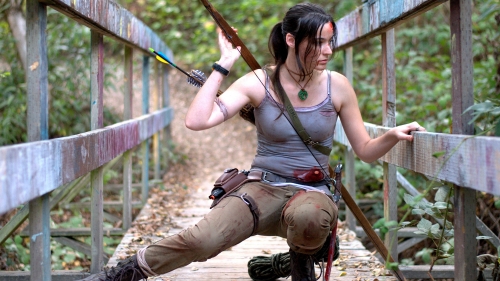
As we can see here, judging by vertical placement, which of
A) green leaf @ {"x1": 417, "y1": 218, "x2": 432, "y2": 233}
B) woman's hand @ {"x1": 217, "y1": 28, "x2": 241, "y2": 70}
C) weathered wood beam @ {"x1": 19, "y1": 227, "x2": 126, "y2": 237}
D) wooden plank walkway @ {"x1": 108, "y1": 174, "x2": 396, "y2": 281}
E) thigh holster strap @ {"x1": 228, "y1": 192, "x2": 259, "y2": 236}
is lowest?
wooden plank walkway @ {"x1": 108, "y1": 174, "x2": 396, "y2": 281}

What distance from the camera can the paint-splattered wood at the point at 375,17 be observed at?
2.78 meters

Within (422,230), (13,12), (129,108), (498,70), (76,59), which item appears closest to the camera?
(422,230)

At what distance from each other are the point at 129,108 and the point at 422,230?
2676 millimetres

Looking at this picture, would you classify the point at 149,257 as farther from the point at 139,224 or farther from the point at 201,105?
the point at 139,224

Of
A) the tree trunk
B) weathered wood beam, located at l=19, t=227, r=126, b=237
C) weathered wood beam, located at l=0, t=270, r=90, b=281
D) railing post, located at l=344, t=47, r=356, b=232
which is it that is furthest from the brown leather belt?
the tree trunk

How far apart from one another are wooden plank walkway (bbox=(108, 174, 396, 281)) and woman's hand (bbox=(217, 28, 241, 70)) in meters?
1.29

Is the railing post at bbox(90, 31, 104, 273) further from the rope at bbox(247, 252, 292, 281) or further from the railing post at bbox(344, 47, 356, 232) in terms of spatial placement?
the railing post at bbox(344, 47, 356, 232)

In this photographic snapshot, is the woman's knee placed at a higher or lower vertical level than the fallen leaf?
lower

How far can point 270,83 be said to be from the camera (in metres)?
2.99

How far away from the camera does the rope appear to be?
3293mm

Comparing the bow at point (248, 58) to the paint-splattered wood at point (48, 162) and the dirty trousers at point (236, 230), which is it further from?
the paint-splattered wood at point (48, 162)

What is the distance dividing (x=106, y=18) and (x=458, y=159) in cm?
206

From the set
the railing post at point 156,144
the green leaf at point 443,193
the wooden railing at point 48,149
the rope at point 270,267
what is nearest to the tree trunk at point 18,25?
the railing post at point 156,144

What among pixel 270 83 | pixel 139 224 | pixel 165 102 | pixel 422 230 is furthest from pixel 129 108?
pixel 165 102
